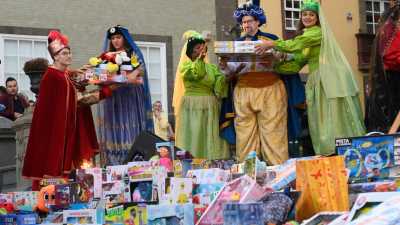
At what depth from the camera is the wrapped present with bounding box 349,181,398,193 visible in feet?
12.0

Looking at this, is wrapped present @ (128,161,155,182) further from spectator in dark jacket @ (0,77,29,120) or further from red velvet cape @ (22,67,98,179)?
spectator in dark jacket @ (0,77,29,120)

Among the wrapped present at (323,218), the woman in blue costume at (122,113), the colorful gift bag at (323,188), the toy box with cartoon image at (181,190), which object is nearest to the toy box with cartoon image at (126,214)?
the toy box with cartoon image at (181,190)

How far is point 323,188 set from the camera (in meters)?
3.74

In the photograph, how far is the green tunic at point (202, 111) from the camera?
6672mm

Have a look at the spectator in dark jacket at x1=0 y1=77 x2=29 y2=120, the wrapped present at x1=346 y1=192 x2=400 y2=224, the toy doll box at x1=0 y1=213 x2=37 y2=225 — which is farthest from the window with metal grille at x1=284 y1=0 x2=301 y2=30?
the wrapped present at x1=346 y1=192 x2=400 y2=224

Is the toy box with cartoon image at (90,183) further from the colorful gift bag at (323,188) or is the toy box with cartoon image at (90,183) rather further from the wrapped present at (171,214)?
the colorful gift bag at (323,188)

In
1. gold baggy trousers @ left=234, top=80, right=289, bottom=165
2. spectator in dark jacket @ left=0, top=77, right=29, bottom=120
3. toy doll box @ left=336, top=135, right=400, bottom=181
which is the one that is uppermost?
spectator in dark jacket @ left=0, top=77, right=29, bottom=120

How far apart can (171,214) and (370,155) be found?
3.50 feet

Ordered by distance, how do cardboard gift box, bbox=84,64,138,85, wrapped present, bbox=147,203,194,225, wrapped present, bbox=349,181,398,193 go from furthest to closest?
cardboard gift box, bbox=84,64,138,85
wrapped present, bbox=147,203,194,225
wrapped present, bbox=349,181,398,193

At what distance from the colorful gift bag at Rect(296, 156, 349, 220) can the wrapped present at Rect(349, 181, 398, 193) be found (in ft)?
0.34

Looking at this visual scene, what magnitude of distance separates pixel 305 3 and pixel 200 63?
1007 millimetres

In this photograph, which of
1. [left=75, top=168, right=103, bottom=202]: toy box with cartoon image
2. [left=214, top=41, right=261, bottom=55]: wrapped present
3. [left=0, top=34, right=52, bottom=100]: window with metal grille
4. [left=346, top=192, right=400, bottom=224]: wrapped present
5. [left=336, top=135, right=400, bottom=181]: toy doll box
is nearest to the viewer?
[left=346, top=192, right=400, bottom=224]: wrapped present

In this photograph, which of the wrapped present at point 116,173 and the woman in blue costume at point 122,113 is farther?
the woman in blue costume at point 122,113

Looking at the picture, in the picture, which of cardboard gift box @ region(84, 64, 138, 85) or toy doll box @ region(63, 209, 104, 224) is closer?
toy doll box @ region(63, 209, 104, 224)
